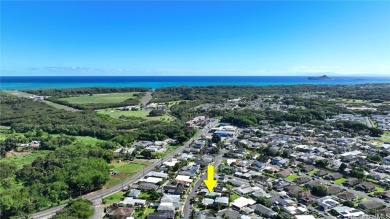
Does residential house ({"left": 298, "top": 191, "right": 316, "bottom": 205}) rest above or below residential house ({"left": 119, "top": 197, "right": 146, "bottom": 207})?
below

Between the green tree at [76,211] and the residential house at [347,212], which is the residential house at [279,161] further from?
the green tree at [76,211]

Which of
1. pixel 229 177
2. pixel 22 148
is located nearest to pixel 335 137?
pixel 229 177

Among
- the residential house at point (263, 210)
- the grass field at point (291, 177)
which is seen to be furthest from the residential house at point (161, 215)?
the grass field at point (291, 177)

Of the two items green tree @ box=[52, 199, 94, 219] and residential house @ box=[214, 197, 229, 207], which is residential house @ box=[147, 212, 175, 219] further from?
green tree @ box=[52, 199, 94, 219]

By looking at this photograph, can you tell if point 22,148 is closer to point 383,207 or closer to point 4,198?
point 4,198

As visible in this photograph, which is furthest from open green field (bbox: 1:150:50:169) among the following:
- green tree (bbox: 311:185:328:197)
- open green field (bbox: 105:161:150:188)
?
green tree (bbox: 311:185:328:197)

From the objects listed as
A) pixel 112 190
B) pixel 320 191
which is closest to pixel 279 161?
pixel 320 191
